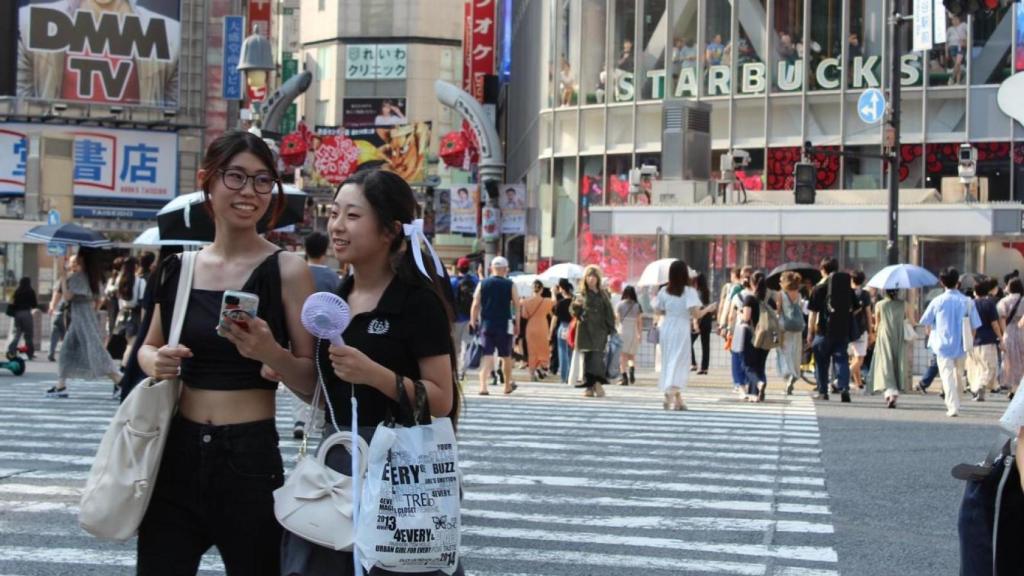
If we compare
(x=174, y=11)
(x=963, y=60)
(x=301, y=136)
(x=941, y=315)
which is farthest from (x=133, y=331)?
(x=301, y=136)

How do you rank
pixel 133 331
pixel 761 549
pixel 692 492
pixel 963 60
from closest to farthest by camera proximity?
pixel 761 549
pixel 692 492
pixel 133 331
pixel 963 60

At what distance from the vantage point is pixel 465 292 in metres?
23.2

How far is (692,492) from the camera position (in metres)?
11.2

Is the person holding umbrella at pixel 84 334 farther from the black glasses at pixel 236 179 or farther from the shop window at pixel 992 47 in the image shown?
the shop window at pixel 992 47

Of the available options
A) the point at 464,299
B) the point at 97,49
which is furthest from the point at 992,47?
the point at 97,49

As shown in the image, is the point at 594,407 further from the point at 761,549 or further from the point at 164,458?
the point at 164,458

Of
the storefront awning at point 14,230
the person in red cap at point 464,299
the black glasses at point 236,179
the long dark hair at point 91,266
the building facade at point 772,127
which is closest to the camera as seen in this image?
the black glasses at point 236,179

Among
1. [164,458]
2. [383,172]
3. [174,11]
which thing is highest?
[174,11]

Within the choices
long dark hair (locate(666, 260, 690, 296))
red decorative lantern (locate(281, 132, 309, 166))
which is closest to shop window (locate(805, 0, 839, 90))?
long dark hair (locate(666, 260, 690, 296))

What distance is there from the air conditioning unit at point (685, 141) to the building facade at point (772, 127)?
1.31 metres

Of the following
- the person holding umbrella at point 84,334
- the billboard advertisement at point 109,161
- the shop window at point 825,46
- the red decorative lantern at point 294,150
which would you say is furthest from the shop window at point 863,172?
the red decorative lantern at point 294,150

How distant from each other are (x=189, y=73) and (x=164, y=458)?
177 ft

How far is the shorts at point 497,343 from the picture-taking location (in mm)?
20641

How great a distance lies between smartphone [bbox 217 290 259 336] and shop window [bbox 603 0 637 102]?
39.6 metres
